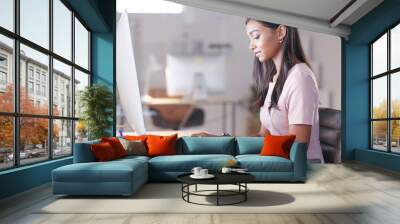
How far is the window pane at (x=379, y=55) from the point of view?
8.33 metres

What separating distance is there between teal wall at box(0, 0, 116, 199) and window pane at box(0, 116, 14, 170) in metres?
0.33

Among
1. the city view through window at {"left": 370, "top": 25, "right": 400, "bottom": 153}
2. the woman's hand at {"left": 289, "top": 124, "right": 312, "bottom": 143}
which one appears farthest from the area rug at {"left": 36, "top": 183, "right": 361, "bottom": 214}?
the city view through window at {"left": 370, "top": 25, "right": 400, "bottom": 153}

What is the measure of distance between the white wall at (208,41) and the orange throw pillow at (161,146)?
211 centimetres

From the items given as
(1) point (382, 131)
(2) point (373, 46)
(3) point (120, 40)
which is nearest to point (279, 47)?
(2) point (373, 46)

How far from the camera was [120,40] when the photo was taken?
8.67 m

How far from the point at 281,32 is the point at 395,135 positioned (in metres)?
3.17

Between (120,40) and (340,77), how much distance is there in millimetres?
5060

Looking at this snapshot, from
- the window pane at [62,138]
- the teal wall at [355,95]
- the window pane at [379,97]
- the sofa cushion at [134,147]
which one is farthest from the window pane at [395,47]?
the window pane at [62,138]

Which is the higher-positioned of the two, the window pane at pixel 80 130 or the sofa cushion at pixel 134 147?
the window pane at pixel 80 130

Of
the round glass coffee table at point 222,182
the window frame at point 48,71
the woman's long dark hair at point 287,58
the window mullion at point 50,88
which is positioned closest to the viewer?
the round glass coffee table at point 222,182

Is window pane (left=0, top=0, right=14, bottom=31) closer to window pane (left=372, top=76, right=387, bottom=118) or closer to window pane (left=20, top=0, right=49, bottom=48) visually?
window pane (left=20, top=0, right=49, bottom=48)

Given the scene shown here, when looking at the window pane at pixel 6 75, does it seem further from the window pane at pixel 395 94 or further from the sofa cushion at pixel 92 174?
the window pane at pixel 395 94

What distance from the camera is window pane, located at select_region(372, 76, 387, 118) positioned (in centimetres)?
830

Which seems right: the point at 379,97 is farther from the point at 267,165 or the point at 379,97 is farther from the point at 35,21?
the point at 35,21
